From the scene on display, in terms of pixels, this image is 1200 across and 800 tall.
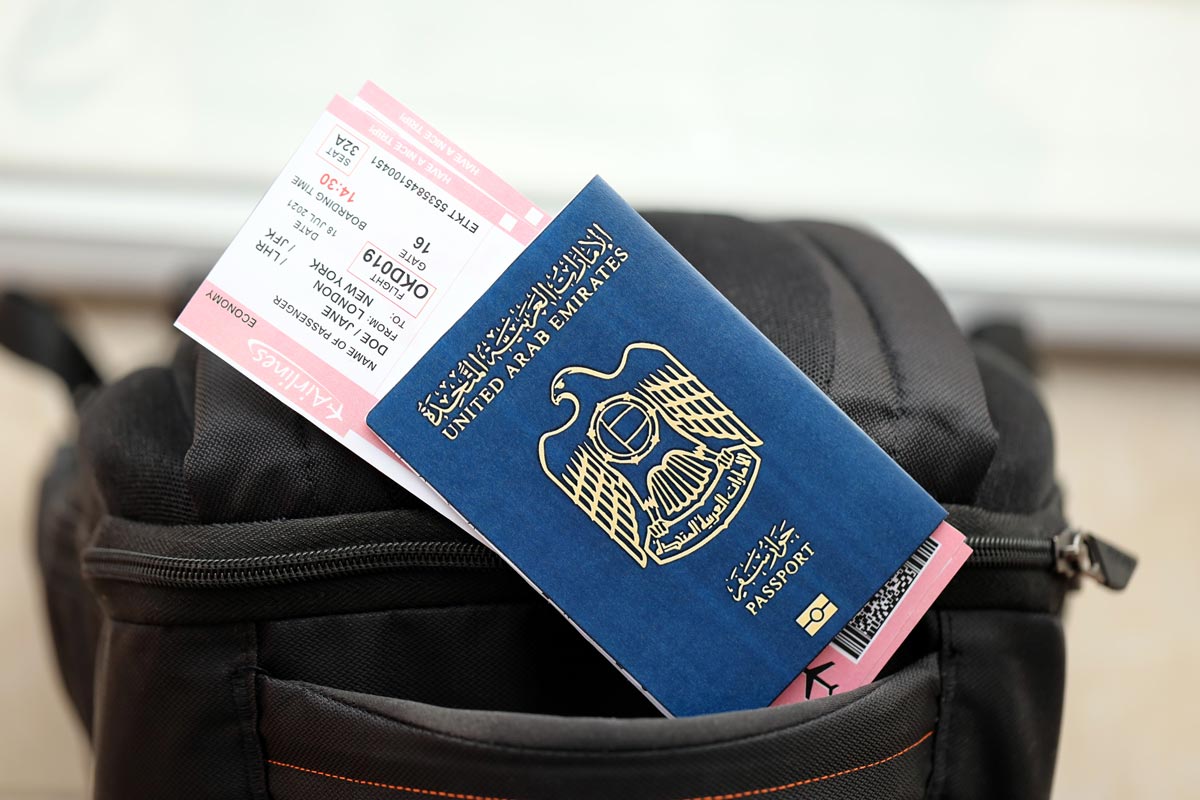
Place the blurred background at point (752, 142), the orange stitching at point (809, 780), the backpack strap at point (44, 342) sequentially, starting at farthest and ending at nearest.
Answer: the blurred background at point (752, 142) < the backpack strap at point (44, 342) < the orange stitching at point (809, 780)

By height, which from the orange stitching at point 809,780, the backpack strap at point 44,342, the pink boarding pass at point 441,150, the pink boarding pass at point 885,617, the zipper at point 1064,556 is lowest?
the backpack strap at point 44,342

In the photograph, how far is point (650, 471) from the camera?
1.33 ft

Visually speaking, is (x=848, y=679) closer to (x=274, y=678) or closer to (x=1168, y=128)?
(x=274, y=678)

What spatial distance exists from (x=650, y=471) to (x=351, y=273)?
0.45 ft

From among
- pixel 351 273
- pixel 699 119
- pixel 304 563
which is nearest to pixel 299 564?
pixel 304 563

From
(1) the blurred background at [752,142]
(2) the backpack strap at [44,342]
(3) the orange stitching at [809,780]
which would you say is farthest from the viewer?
(1) the blurred background at [752,142]

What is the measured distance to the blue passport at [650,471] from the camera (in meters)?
0.40

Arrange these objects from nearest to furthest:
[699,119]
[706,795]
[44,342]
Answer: [706,795], [44,342], [699,119]

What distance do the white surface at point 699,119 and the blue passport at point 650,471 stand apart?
0.43 metres

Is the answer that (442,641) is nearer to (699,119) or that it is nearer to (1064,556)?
(1064,556)

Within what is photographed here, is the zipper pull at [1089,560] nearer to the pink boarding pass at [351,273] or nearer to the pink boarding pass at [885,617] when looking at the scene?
the pink boarding pass at [885,617]

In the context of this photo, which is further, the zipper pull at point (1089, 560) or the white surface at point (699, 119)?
the white surface at point (699, 119)

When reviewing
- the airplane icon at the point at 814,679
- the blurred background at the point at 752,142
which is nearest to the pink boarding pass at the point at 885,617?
the airplane icon at the point at 814,679

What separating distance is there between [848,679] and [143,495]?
0.95 feet
